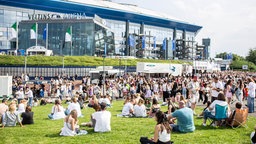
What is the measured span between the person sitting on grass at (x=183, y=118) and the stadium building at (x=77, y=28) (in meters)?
38.5

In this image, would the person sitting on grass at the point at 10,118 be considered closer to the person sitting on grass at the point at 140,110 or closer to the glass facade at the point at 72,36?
the person sitting on grass at the point at 140,110

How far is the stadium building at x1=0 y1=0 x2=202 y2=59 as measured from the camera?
73.6m

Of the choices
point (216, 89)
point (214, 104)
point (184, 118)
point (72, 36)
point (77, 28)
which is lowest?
point (184, 118)

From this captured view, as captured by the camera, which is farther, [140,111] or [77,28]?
[77,28]

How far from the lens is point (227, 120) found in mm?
12453

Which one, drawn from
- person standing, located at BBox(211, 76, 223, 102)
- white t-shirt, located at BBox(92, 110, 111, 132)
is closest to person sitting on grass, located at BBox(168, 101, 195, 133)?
white t-shirt, located at BBox(92, 110, 111, 132)

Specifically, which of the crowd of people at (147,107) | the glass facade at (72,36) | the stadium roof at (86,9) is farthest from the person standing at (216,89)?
the stadium roof at (86,9)

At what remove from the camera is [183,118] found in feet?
36.1

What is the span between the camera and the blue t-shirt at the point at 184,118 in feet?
35.6

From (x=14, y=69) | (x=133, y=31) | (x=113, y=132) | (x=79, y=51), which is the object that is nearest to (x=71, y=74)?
(x=14, y=69)

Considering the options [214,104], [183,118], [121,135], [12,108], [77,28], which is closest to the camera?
[183,118]

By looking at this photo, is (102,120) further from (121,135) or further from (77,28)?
(77,28)

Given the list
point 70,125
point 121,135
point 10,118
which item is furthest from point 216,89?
point 10,118

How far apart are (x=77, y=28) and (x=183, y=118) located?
65349 millimetres
